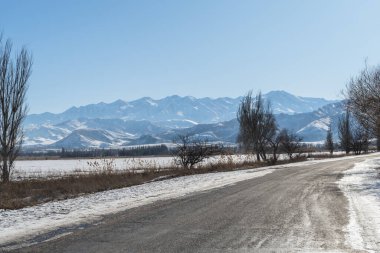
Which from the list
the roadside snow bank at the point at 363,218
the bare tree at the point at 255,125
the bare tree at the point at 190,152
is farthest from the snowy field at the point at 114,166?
the roadside snow bank at the point at 363,218

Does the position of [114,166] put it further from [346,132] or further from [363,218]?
[346,132]

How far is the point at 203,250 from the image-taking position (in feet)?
22.6

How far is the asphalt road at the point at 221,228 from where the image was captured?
7180 millimetres

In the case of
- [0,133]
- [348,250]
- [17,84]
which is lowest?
[348,250]

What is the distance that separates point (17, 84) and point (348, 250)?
70.0 feet

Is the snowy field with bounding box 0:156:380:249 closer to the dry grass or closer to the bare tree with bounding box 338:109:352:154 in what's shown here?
the dry grass

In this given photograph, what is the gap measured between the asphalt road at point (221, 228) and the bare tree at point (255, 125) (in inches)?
1454

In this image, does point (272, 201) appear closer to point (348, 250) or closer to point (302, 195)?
point (302, 195)

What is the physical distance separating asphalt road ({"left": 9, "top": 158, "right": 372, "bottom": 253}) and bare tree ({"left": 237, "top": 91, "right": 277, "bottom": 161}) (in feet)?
121

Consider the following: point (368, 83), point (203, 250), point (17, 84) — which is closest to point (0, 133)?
point (17, 84)

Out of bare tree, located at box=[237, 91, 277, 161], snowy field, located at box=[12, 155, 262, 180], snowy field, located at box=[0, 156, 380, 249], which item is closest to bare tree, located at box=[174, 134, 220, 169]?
snowy field, located at box=[12, 155, 262, 180]

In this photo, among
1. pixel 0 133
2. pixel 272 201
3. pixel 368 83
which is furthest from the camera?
pixel 368 83

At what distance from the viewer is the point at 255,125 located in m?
51.5

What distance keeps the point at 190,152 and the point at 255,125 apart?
20.8m
